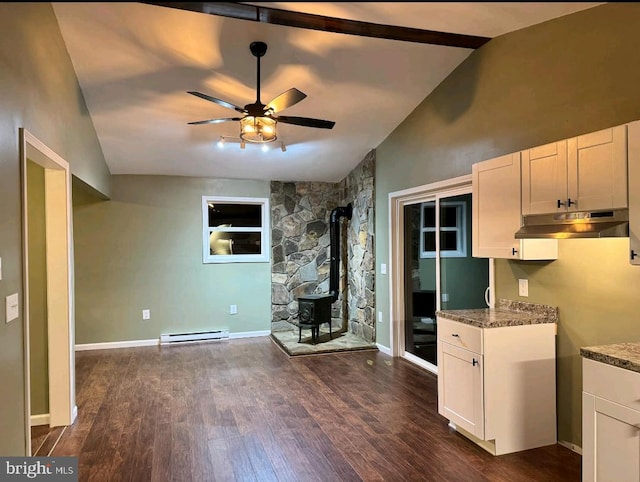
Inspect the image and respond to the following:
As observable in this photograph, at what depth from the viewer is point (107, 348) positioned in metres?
5.69

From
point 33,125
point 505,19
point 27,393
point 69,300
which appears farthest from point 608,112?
point 69,300

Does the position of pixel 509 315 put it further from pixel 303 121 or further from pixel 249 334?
pixel 249 334

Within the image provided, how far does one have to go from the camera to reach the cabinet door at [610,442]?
1.89m

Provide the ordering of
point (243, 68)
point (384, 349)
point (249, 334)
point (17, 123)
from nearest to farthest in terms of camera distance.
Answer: point (17, 123), point (243, 68), point (384, 349), point (249, 334)

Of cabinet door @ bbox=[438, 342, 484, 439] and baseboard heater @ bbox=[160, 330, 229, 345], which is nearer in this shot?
cabinet door @ bbox=[438, 342, 484, 439]

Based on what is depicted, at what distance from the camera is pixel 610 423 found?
2.00m

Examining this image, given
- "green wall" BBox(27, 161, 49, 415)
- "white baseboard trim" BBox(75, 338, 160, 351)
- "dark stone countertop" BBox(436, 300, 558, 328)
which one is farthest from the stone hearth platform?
"green wall" BBox(27, 161, 49, 415)

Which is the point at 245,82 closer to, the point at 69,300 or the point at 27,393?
the point at 69,300

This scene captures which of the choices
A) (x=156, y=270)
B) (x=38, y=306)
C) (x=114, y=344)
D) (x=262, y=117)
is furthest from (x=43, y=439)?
(x=156, y=270)

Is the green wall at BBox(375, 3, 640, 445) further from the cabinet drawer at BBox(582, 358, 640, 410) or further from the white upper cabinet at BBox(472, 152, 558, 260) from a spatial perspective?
the cabinet drawer at BBox(582, 358, 640, 410)

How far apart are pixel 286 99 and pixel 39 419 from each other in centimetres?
323

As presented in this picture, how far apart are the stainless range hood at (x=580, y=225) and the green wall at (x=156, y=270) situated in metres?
4.49

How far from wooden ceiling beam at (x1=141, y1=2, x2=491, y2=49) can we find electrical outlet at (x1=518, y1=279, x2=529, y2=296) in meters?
2.03

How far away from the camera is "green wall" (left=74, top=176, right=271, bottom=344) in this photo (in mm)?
5703
